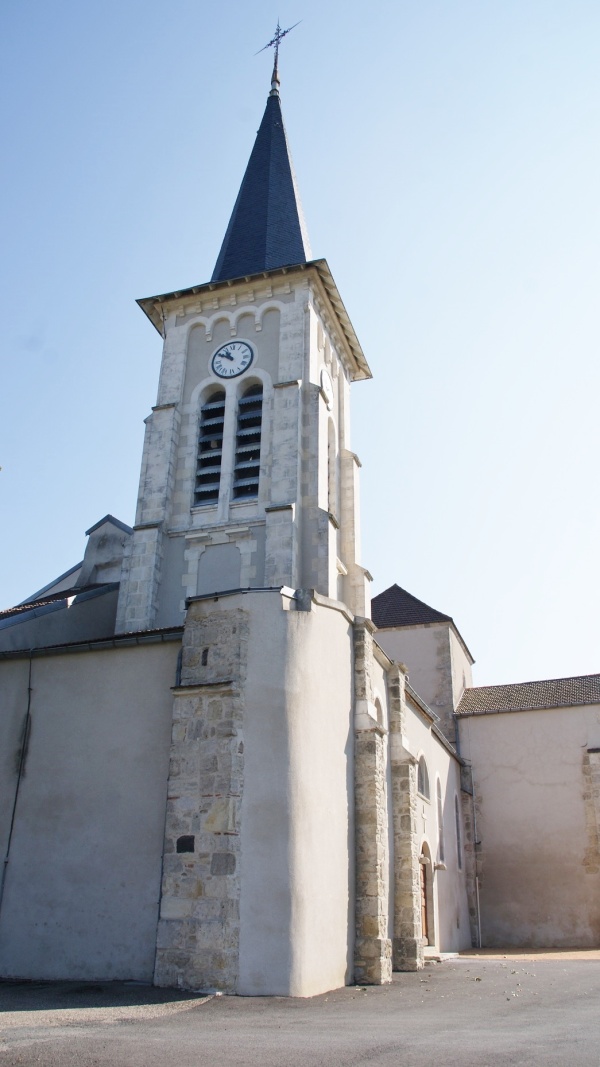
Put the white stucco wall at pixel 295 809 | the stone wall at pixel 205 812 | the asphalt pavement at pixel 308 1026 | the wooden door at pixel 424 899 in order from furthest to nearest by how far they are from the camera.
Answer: the wooden door at pixel 424 899
the white stucco wall at pixel 295 809
the stone wall at pixel 205 812
the asphalt pavement at pixel 308 1026

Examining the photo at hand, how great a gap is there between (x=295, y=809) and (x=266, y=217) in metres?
17.4

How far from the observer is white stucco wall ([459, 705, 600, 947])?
22.7m

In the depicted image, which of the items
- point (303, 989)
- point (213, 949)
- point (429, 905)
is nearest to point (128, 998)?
point (213, 949)

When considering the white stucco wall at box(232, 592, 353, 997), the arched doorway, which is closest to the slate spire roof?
the white stucco wall at box(232, 592, 353, 997)

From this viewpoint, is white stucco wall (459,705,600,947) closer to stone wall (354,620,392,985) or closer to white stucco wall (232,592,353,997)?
stone wall (354,620,392,985)

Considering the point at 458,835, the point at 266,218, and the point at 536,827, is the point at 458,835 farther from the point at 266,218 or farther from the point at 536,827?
the point at 266,218

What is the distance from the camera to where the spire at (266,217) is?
73.0 feet

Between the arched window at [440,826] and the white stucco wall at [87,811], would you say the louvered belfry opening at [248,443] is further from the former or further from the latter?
the arched window at [440,826]

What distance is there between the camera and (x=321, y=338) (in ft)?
71.5

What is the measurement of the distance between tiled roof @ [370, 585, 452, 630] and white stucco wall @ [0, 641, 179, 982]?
1533cm

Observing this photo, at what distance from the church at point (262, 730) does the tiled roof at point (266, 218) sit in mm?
96

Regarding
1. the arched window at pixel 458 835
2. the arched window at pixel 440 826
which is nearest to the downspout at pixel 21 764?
the arched window at pixel 440 826

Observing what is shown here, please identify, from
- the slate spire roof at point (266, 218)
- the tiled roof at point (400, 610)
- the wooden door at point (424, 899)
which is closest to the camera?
the wooden door at point (424, 899)

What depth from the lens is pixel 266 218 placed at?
23.4 metres
